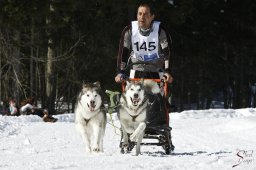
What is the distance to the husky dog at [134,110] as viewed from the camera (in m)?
7.24

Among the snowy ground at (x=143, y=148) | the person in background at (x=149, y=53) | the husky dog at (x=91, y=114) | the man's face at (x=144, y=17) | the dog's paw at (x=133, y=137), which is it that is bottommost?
the snowy ground at (x=143, y=148)

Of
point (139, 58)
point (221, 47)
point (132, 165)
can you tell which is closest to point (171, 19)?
point (221, 47)

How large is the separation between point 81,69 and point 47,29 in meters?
4.92

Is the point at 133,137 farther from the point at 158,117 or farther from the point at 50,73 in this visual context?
the point at 50,73

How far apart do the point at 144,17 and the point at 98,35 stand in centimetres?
2143

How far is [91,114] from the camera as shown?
24.7 ft

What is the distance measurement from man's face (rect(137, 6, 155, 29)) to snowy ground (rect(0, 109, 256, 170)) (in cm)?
173

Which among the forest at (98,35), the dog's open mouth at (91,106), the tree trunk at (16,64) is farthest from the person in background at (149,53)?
the tree trunk at (16,64)

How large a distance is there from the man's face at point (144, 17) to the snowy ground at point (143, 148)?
1.73 meters

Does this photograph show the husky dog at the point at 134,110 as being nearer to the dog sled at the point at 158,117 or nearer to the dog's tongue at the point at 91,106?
the dog sled at the point at 158,117

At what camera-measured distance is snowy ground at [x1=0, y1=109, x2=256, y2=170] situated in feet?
20.2

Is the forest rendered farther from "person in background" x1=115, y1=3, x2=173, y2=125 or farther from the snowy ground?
"person in background" x1=115, y1=3, x2=173, y2=125

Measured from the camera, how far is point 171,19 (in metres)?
26.7

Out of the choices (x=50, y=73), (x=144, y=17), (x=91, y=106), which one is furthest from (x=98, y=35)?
(x=91, y=106)
